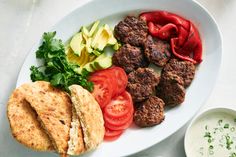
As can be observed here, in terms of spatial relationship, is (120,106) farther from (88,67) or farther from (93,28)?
(93,28)

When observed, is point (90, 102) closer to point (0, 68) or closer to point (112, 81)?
point (112, 81)

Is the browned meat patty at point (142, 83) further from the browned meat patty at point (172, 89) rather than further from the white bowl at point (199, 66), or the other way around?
the white bowl at point (199, 66)

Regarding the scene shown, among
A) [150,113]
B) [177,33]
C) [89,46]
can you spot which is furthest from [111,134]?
[177,33]

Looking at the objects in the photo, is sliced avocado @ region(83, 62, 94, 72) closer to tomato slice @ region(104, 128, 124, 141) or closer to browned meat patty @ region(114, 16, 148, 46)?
browned meat patty @ region(114, 16, 148, 46)

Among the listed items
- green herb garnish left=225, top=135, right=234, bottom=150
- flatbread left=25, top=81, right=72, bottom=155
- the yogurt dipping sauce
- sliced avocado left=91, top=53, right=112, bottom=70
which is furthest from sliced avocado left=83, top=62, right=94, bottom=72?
green herb garnish left=225, top=135, right=234, bottom=150

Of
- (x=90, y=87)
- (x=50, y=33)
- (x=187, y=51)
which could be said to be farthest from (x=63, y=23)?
(x=187, y=51)

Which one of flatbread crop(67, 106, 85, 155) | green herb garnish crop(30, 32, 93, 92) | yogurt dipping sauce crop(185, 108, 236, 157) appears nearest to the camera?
flatbread crop(67, 106, 85, 155)

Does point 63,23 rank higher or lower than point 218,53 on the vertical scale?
higher
